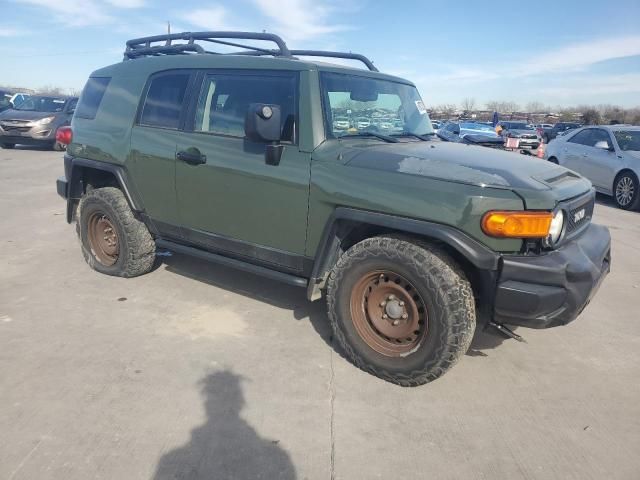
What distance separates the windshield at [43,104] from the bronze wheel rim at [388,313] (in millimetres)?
15191


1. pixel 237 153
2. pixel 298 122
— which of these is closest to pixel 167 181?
pixel 237 153

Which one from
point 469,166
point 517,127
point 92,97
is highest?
point 517,127

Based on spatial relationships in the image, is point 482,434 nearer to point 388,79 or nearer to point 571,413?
point 571,413

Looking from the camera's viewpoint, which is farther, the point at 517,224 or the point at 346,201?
the point at 346,201

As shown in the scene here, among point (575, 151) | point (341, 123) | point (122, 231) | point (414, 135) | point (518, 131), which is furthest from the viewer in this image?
point (518, 131)

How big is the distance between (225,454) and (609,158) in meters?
9.97

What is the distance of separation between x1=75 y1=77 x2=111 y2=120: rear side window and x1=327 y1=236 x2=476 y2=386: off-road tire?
2973 millimetres

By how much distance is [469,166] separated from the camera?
2875 mm

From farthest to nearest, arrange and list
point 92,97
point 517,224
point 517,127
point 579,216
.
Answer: point 517,127 < point 92,97 < point 579,216 < point 517,224

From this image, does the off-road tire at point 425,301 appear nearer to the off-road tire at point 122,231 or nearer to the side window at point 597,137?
the off-road tire at point 122,231

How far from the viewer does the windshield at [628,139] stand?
9469 millimetres

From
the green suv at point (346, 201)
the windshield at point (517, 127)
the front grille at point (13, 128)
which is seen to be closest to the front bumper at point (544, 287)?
the green suv at point (346, 201)

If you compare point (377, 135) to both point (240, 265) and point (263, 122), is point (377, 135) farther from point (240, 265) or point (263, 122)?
point (240, 265)

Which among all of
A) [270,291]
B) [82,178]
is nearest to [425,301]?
[270,291]
